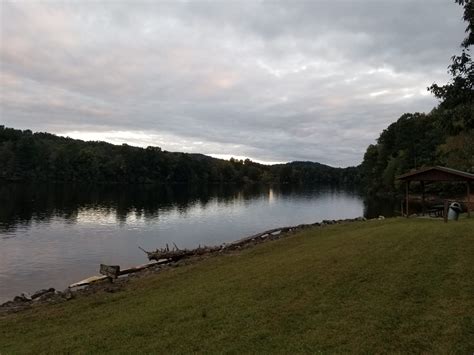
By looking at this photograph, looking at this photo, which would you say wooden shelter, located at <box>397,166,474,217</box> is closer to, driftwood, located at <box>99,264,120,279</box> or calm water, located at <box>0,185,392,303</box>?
calm water, located at <box>0,185,392,303</box>

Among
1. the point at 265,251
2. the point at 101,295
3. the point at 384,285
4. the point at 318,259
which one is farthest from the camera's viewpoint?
the point at 265,251

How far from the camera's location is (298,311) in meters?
10.4

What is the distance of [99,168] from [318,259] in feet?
473

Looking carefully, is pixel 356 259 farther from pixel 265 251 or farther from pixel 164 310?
Result: pixel 265 251

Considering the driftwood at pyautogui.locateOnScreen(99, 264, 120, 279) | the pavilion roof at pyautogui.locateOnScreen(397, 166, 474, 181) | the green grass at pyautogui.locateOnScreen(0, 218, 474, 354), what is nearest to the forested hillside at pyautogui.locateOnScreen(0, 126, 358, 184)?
the driftwood at pyautogui.locateOnScreen(99, 264, 120, 279)

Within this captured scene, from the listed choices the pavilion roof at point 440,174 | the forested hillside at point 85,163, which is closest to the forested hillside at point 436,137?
the pavilion roof at point 440,174

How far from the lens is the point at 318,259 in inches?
611

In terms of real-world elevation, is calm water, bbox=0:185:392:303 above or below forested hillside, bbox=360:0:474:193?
below

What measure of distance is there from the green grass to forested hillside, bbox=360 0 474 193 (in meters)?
4.67

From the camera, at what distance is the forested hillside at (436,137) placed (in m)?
11.6

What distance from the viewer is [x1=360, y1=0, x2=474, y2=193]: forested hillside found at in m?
11.6

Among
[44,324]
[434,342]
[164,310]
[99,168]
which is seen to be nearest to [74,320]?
[44,324]

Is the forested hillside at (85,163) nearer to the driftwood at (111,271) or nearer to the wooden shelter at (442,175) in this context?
the driftwood at (111,271)

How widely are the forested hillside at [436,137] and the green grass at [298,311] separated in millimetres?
4667
